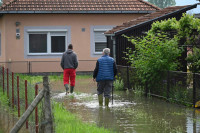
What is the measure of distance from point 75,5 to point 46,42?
9.00 ft

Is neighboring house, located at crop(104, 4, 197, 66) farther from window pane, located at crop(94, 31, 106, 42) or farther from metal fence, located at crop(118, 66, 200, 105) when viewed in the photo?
window pane, located at crop(94, 31, 106, 42)

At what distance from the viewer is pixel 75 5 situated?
100ft

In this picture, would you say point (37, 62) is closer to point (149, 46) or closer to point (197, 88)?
point (149, 46)

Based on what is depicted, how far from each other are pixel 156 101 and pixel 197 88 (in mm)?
2089

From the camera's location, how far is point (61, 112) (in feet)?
43.7

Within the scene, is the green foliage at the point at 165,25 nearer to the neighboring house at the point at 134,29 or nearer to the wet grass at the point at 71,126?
the neighboring house at the point at 134,29

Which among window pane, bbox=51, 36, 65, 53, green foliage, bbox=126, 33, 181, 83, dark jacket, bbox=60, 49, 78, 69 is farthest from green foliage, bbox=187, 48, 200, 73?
window pane, bbox=51, 36, 65, 53

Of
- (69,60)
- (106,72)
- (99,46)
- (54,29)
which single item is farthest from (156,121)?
(99,46)

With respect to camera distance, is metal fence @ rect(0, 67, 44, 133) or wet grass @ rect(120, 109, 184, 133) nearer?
metal fence @ rect(0, 67, 44, 133)

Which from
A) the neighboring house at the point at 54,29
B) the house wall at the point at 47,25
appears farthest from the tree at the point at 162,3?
the house wall at the point at 47,25

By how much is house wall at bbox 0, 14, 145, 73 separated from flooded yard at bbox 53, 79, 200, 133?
11556 mm

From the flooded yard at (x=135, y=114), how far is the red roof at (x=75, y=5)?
477 inches

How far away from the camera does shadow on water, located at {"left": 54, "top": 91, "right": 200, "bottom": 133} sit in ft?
37.9

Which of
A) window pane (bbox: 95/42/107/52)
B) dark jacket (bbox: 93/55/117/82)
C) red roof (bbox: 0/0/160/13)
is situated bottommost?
dark jacket (bbox: 93/55/117/82)
